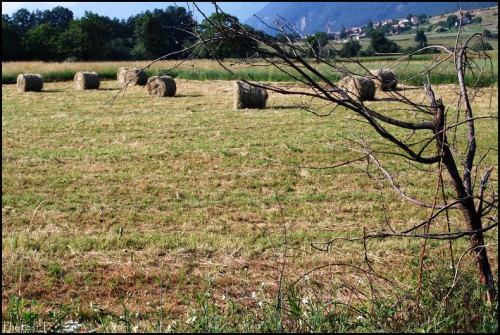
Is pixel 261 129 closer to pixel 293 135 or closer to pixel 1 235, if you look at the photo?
pixel 293 135

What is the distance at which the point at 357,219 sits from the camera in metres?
6.84

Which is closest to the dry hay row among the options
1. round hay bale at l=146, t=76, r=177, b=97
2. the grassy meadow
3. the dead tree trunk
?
round hay bale at l=146, t=76, r=177, b=97

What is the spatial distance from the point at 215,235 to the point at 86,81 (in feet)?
69.9

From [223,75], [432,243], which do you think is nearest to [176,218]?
[432,243]

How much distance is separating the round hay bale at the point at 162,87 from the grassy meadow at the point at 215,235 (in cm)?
790

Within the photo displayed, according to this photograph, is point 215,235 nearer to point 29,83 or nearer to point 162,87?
point 162,87

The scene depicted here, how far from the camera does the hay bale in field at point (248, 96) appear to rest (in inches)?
669

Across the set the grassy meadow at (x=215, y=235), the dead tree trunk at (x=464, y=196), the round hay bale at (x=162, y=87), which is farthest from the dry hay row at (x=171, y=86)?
the dead tree trunk at (x=464, y=196)

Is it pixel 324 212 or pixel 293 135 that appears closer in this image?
pixel 324 212

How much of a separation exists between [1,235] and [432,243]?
444 cm

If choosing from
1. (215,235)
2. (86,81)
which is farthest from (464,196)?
(86,81)

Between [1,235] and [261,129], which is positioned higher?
[261,129]

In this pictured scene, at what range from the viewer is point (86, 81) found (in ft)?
84.3

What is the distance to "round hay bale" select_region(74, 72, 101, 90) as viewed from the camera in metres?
25.7
